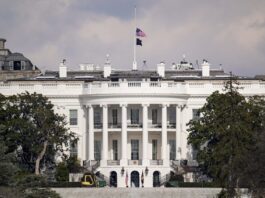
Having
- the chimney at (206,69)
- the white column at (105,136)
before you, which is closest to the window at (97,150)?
the white column at (105,136)

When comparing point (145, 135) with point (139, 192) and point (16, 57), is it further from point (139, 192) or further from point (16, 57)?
point (16, 57)

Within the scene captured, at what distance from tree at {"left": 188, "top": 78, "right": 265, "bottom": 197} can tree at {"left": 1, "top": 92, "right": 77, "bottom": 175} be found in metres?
11.7

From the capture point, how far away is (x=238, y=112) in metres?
90.7

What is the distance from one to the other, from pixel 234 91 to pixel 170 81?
18.7m

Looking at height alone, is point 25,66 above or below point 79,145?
above

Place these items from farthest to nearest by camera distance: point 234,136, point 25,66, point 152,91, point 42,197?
1. point 25,66
2. point 152,91
3. point 234,136
4. point 42,197

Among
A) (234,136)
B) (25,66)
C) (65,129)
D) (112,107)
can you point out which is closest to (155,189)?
(234,136)

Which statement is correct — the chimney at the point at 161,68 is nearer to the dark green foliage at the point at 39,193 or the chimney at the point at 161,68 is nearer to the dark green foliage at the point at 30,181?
the dark green foliage at the point at 30,181

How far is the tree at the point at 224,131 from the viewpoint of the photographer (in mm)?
84562

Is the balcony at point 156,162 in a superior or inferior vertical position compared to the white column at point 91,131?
inferior

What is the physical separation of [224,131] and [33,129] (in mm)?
17654

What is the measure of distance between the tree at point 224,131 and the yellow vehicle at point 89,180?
27.8ft

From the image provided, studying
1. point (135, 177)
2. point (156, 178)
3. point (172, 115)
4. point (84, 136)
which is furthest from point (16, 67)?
point (156, 178)

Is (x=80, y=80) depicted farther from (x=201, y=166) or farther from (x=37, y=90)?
(x=201, y=166)
